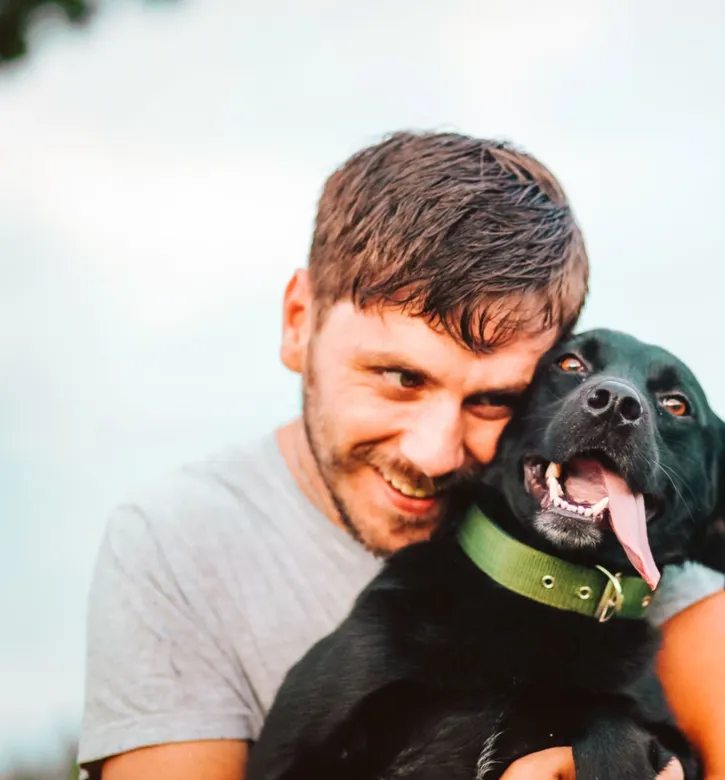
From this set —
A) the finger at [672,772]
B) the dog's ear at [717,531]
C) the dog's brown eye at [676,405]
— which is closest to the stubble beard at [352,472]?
the dog's brown eye at [676,405]

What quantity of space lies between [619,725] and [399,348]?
83 centimetres

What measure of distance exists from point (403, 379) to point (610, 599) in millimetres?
613

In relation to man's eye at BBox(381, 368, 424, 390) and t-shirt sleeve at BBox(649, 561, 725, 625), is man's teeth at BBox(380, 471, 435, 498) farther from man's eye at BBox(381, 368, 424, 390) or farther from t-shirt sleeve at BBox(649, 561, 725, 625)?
t-shirt sleeve at BBox(649, 561, 725, 625)

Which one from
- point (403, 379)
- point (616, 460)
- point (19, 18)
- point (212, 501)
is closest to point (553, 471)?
point (616, 460)

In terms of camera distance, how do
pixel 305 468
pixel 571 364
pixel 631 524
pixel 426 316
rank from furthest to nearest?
pixel 305 468
pixel 571 364
pixel 426 316
pixel 631 524

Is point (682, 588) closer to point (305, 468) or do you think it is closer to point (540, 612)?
point (540, 612)

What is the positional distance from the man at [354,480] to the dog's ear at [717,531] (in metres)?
0.06

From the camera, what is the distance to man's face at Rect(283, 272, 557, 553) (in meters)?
2.06

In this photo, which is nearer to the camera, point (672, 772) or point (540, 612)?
point (672, 772)

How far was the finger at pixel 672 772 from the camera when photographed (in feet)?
5.58

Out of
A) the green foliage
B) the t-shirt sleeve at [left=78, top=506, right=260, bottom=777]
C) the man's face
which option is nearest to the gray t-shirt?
the t-shirt sleeve at [left=78, top=506, right=260, bottom=777]

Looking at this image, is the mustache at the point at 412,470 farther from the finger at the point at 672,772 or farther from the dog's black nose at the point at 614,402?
the finger at the point at 672,772

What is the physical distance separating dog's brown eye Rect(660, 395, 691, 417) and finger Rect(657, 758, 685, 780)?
2.46 ft

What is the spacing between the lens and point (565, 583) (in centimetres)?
200
